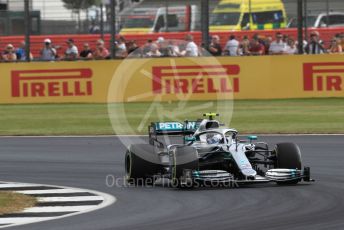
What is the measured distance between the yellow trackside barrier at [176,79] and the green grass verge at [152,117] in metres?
0.37

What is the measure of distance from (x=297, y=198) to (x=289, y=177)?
120 centimetres

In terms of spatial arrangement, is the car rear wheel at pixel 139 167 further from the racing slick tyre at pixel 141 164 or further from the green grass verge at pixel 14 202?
the green grass verge at pixel 14 202

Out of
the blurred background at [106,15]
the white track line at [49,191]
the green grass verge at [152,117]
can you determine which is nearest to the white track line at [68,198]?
the white track line at [49,191]

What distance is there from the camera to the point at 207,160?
13641mm

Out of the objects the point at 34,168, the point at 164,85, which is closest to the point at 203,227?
the point at 34,168

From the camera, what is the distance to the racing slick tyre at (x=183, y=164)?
43.0ft

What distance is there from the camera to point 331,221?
34.1 ft

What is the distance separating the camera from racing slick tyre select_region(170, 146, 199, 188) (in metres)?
13.1

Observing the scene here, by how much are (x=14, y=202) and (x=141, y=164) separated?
2.33 m

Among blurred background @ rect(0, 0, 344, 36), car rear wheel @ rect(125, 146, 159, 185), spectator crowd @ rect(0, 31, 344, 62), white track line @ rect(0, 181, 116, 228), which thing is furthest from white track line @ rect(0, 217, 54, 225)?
blurred background @ rect(0, 0, 344, 36)

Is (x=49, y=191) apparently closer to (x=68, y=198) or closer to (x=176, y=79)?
(x=68, y=198)

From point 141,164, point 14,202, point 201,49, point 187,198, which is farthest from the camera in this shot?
point 201,49

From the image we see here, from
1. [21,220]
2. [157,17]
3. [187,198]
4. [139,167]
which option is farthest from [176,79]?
[21,220]

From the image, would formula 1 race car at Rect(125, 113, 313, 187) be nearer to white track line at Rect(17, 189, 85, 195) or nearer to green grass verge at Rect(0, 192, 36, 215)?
white track line at Rect(17, 189, 85, 195)
